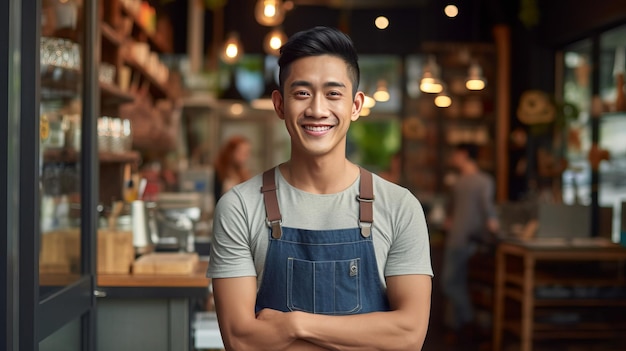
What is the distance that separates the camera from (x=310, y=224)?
220 cm

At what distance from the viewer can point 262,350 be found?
6.98ft

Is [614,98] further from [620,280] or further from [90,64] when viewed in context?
[90,64]

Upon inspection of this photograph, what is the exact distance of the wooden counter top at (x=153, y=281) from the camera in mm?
4074

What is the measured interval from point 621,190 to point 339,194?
20.2 ft

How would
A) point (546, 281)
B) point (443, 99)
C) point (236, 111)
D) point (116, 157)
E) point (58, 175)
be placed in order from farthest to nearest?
point (236, 111), point (443, 99), point (546, 281), point (116, 157), point (58, 175)

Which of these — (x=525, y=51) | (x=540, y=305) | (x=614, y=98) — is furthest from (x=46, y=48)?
(x=525, y=51)

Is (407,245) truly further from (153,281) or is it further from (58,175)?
(153,281)

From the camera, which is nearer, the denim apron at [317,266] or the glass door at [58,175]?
the denim apron at [317,266]

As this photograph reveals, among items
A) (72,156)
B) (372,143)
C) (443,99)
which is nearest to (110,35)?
(72,156)

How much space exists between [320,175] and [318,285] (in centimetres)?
27

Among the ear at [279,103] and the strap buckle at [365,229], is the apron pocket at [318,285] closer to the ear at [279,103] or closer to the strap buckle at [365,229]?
the strap buckle at [365,229]

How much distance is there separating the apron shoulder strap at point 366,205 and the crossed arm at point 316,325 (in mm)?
155
